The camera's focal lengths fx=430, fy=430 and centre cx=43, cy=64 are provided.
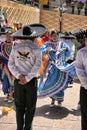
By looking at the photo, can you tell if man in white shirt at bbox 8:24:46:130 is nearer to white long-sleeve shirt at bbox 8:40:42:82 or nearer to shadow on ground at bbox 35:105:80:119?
white long-sleeve shirt at bbox 8:40:42:82

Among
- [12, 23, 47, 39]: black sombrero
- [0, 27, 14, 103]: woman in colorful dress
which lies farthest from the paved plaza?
[12, 23, 47, 39]: black sombrero

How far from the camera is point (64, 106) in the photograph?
8125 millimetres

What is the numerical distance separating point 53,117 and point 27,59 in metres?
1.96

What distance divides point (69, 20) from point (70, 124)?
87.4 ft

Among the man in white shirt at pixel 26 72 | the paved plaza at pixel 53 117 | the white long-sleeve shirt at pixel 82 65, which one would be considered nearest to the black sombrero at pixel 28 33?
the man in white shirt at pixel 26 72

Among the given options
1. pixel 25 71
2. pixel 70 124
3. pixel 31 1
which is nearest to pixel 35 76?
pixel 25 71

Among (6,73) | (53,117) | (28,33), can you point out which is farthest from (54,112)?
(28,33)

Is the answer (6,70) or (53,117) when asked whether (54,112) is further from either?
(6,70)

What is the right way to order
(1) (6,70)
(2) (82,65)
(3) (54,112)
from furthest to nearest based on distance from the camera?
(1) (6,70) → (3) (54,112) → (2) (82,65)

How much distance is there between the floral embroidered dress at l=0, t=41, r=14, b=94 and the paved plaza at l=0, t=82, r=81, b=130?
317mm

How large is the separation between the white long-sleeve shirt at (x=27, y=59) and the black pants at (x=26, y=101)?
0.42 ft

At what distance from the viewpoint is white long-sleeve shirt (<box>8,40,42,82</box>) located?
224 inches

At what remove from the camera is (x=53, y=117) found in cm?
736

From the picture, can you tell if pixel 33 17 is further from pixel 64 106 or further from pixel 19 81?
pixel 19 81
